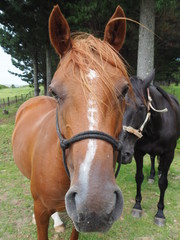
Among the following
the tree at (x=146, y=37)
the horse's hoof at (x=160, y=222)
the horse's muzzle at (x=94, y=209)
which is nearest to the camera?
the horse's muzzle at (x=94, y=209)

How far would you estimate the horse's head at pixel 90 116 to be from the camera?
37.2 inches

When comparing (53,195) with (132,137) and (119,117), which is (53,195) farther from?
(132,137)

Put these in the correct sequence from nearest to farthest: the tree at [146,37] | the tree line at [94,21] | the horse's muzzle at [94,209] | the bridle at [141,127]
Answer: the horse's muzzle at [94,209] → the bridle at [141,127] → the tree at [146,37] → the tree line at [94,21]

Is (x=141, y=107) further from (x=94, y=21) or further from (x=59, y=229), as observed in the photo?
(x=94, y=21)

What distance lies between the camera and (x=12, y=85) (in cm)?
6247

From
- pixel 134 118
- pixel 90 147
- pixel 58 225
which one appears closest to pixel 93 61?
pixel 90 147

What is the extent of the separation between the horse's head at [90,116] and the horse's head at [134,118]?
3.34 feet

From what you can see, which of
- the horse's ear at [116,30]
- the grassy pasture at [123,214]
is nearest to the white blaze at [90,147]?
the horse's ear at [116,30]

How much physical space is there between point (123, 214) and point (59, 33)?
298 cm

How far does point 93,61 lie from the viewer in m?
1.28

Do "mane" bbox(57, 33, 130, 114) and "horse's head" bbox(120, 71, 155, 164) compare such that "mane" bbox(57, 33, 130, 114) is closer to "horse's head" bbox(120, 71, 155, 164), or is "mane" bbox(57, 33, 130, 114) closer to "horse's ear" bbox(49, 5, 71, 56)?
"horse's ear" bbox(49, 5, 71, 56)

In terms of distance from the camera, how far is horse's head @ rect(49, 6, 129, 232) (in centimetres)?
94

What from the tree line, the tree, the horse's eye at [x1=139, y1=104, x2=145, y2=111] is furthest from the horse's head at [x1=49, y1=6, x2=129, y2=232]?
the tree line

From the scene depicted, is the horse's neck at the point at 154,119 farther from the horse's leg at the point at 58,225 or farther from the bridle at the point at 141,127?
the horse's leg at the point at 58,225
